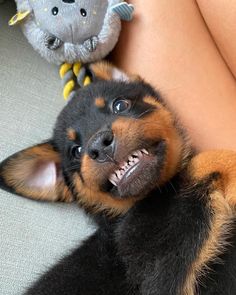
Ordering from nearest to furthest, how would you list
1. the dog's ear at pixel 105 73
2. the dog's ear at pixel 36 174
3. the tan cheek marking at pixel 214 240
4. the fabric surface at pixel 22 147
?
the tan cheek marking at pixel 214 240 < the fabric surface at pixel 22 147 < the dog's ear at pixel 36 174 < the dog's ear at pixel 105 73

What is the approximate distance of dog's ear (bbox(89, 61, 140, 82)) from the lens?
183cm

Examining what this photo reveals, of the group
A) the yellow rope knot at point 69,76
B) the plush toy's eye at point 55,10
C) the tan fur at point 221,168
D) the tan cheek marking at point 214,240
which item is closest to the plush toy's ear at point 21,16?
the plush toy's eye at point 55,10

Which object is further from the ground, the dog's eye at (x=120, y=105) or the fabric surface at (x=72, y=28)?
the fabric surface at (x=72, y=28)

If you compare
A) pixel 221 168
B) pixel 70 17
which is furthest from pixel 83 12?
pixel 221 168

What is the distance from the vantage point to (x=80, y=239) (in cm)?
168

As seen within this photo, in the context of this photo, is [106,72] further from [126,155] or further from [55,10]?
[126,155]

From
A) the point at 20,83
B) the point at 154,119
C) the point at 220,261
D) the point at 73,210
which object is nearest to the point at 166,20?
the point at 154,119

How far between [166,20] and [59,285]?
104cm

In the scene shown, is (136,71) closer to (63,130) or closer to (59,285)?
(63,130)

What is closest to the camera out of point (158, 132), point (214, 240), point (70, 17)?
Result: point (214, 240)

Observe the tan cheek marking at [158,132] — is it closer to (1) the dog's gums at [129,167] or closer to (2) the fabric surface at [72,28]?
(1) the dog's gums at [129,167]

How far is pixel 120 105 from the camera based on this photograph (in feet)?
5.48

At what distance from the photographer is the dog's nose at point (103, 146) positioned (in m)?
1.45

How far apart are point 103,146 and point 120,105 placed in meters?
0.26
